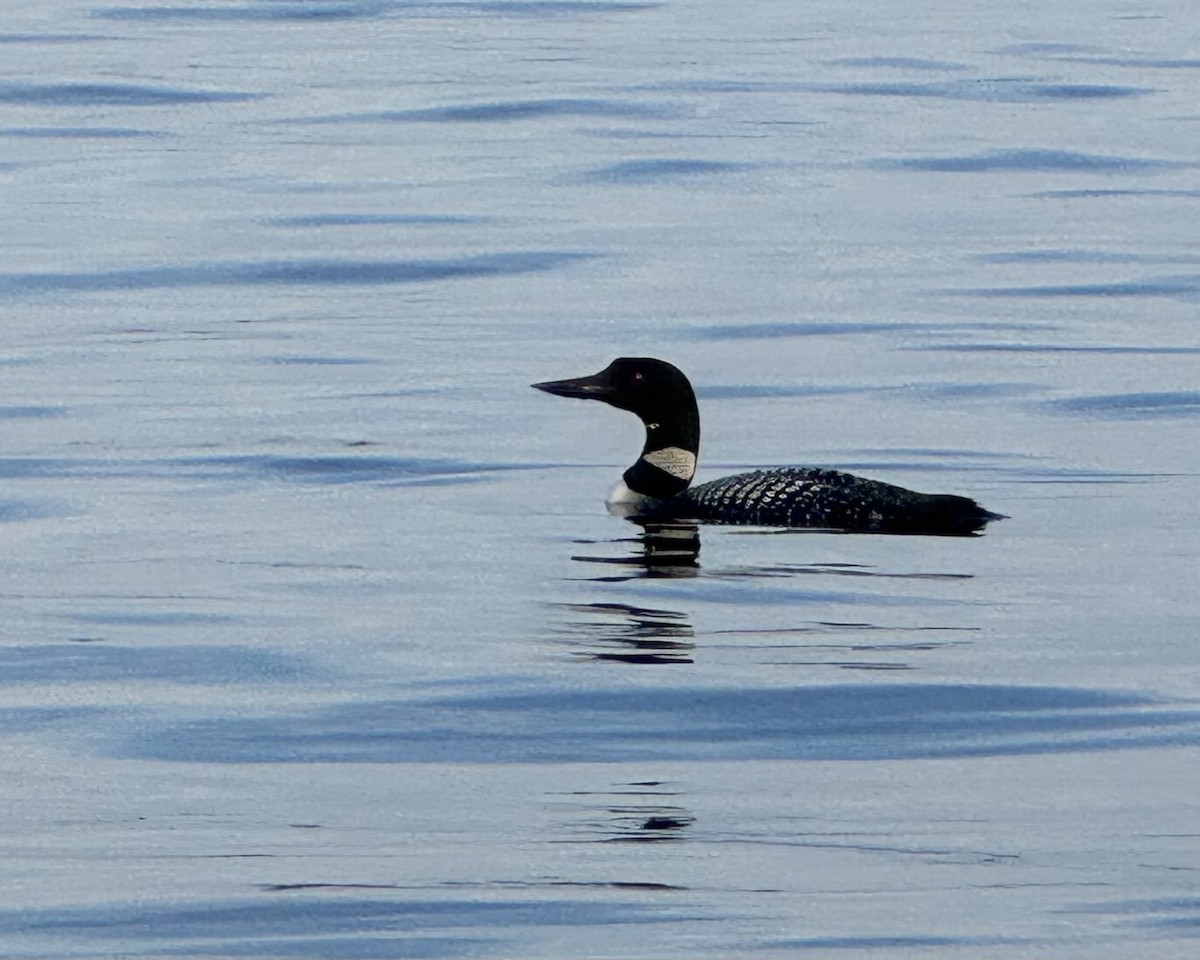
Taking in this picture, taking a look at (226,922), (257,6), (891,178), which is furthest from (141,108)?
(226,922)

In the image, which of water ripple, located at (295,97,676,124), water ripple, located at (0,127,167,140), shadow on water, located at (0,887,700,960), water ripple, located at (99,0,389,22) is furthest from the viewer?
water ripple, located at (99,0,389,22)

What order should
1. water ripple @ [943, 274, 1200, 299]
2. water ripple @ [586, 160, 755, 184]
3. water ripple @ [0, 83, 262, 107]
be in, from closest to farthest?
water ripple @ [943, 274, 1200, 299] → water ripple @ [586, 160, 755, 184] → water ripple @ [0, 83, 262, 107]

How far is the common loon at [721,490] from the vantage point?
33.9ft

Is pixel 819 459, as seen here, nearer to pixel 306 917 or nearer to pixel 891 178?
pixel 306 917

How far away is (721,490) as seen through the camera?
10711mm

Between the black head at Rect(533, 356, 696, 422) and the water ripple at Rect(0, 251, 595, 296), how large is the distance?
5.75 metres

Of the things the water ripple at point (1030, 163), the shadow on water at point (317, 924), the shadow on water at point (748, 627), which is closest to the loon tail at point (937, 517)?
the shadow on water at point (748, 627)

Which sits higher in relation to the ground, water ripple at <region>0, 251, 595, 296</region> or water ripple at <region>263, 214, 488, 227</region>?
water ripple at <region>263, 214, 488, 227</region>

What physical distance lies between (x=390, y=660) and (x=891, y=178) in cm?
1319

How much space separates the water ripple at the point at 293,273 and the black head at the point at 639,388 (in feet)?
18.9

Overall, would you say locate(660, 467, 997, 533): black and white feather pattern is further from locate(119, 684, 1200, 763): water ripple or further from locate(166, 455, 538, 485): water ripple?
locate(119, 684, 1200, 763): water ripple

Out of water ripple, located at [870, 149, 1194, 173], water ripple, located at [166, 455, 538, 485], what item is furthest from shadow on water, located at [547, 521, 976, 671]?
water ripple, located at [870, 149, 1194, 173]

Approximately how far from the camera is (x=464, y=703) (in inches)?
317

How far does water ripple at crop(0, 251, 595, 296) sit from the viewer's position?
55.6 ft
